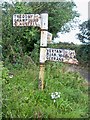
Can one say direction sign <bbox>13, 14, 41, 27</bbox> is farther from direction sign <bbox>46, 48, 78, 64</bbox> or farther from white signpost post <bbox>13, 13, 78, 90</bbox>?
direction sign <bbox>46, 48, 78, 64</bbox>

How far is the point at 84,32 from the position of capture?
23.1 ft

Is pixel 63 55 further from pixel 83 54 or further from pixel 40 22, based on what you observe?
pixel 83 54

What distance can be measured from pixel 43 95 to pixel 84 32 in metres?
3.15

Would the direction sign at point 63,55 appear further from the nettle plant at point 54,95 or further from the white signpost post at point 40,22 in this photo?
the nettle plant at point 54,95

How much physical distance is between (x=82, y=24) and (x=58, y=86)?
2311mm

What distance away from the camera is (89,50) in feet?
23.1

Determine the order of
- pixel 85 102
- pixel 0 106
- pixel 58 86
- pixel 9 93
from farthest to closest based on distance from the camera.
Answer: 1. pixel 58 86
2. pixel 85 102
3. pixel 9 93
4. pixel 0 106

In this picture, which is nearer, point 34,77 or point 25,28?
point 34,77

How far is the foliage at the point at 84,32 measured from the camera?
21.9 feet

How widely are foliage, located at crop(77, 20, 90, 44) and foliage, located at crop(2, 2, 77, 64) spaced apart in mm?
301

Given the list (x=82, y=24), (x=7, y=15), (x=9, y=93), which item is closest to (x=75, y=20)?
(x=82, y=24)

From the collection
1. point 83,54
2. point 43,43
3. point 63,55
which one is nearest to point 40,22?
point 43,43

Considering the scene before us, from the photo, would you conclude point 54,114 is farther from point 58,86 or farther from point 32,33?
point 32,33

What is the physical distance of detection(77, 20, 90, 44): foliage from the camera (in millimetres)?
6666
